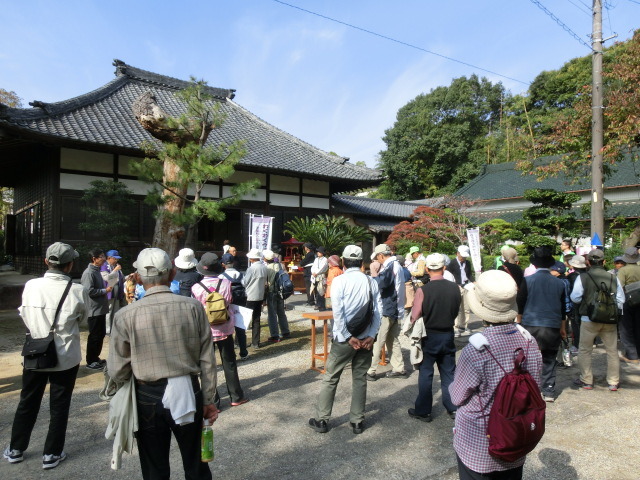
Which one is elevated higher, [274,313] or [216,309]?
[216,309]

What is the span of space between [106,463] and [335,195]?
58.4 ft

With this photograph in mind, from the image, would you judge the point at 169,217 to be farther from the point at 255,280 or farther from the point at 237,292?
the point at 237,292

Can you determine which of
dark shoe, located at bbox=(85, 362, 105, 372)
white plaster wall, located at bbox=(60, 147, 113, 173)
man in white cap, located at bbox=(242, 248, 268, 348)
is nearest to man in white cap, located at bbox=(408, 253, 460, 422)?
man in white cap, located at bbox=(242, 248, 268, 348)

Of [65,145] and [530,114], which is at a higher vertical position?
[530,114]

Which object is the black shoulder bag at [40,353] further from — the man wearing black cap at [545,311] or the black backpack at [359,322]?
the man wearing black cap at [545,311]

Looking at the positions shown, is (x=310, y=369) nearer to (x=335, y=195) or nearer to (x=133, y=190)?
(x=133, y=190)

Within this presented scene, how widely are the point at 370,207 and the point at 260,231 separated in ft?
35.4

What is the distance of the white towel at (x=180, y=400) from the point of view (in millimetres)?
2148

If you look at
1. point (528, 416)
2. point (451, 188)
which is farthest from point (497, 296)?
point (451, 188)

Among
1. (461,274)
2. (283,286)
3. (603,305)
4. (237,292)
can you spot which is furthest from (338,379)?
(461,274)

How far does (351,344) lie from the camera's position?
144 inches

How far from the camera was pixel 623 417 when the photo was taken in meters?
4.19

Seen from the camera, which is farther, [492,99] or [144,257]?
[492,99]

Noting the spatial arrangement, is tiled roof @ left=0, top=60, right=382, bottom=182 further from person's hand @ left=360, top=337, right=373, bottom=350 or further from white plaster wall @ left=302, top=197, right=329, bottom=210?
person's hand @ left=360, top=337, right=373, bottom=350
